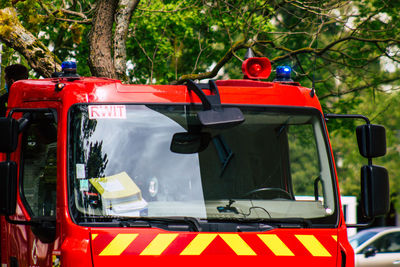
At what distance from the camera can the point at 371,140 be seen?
537 cm

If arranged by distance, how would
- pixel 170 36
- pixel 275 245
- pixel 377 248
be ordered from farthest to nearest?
pixel 170 36 < pixel 377 248 < pixel 275 245

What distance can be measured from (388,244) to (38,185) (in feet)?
37.4

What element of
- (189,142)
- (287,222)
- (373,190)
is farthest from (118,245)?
(373,190)

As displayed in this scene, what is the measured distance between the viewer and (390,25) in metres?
14.5

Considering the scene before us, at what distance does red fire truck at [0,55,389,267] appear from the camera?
15.8ft

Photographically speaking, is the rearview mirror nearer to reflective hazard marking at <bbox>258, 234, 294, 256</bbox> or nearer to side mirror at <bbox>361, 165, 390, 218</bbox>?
reflective hazard marking at <bbox>258, 234, 294, 256</bbox>

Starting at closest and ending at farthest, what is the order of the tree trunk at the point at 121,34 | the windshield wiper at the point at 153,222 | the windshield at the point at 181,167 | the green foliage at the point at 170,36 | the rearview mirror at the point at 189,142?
the windshield wiper at the point at 153,222, the windshield at the point at 181,167, the rearview mirror at the point at 189,142, the tree trunk at the point at 121,34, the green foliage at the point at 170,36

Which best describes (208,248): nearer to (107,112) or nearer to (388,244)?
(107,112)

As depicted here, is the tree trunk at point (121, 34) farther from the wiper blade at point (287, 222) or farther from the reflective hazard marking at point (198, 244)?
the reflective hazard marking at point (198, 244)

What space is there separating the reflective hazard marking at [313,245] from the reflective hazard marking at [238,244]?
Result: 407 millimetres

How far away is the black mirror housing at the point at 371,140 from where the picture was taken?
17.6ft

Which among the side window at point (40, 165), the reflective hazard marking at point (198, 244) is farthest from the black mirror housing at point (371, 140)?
the side window at point (40, 165)

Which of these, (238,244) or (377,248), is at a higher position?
(238,244)

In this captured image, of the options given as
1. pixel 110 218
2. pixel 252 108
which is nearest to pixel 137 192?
pixel 110 218
